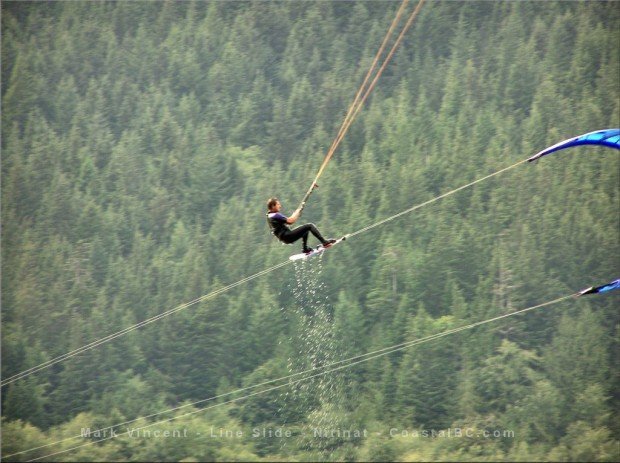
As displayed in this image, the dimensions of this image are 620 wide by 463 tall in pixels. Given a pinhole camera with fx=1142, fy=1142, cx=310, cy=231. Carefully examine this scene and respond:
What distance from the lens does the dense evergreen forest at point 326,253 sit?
51.1 meters

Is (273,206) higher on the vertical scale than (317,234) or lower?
higher

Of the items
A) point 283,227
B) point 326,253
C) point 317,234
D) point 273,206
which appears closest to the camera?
point 317,234

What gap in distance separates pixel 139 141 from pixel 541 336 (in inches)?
1748

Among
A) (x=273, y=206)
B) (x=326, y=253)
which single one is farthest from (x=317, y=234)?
(x=326, y=253)

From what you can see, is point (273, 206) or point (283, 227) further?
point (283, 227)

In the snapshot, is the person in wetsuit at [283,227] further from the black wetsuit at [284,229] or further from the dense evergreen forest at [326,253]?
the dense evergreen forest at [326,253]

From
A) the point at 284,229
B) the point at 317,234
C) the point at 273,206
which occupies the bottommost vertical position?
the point at 317,234

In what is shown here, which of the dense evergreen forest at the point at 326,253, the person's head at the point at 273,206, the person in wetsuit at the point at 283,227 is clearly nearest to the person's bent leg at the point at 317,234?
the person in wetsuit at the point at 283,227

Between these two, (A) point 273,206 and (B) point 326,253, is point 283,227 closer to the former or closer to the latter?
(A) point 273,206

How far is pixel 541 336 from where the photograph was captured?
5753cm

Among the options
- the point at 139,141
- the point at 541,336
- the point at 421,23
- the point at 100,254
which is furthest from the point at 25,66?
the point at 541,336

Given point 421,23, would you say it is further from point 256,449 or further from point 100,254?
point 256,449

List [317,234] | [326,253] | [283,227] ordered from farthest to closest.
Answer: [326,253] < [283,227] < [317,234]

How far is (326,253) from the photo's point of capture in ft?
198
